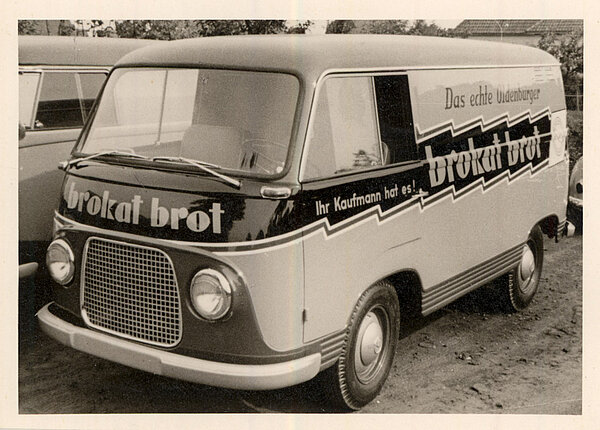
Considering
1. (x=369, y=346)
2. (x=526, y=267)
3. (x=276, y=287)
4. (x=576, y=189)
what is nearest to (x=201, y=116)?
(x=276, y=287)

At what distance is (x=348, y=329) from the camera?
3627 mm

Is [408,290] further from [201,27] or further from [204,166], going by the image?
[201,27]

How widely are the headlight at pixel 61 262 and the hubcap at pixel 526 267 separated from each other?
349cm

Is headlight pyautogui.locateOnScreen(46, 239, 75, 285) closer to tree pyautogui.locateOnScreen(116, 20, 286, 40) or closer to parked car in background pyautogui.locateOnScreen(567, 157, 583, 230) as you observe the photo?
tree pyautogui.locateOnScreen(116, 20, 286, 40)

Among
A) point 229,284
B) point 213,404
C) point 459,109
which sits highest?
point 459,109

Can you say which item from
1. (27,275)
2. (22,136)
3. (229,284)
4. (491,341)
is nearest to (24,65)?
(22,136)

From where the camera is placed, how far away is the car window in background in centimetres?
496

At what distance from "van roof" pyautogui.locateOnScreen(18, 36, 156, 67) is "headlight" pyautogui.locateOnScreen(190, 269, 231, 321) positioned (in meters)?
2.57

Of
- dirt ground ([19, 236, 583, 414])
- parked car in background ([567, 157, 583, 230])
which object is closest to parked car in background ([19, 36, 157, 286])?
dirt ground ([19, 236, 583, 414])

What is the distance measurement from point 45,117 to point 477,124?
3.13m

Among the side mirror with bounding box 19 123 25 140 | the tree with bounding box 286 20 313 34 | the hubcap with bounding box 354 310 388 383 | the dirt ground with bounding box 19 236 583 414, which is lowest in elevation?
the dirt ground with bounding box 19 236 583 414
